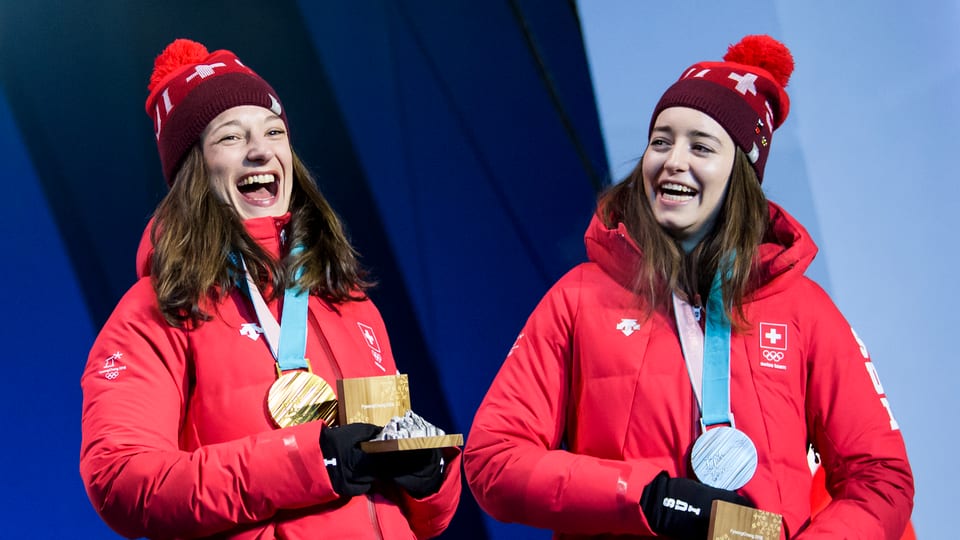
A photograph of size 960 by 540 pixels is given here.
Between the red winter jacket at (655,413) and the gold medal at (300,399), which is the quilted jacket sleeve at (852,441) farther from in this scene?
the gold medal at (300,399)

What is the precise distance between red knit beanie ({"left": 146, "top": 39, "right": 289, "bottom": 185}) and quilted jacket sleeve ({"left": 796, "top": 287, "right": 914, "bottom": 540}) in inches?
52.2

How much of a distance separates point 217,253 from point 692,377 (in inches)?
40.3

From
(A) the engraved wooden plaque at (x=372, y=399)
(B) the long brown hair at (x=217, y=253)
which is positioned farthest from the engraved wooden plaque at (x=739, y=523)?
(B) the long brown hair at (x=217, y=253)

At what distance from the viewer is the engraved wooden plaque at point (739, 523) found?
6.77 feet

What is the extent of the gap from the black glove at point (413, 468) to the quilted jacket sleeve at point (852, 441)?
73cm

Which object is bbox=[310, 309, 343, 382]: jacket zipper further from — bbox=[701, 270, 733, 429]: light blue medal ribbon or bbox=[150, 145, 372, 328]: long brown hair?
bbox=[701, 270, 733, 429]: light blue medal ribbon

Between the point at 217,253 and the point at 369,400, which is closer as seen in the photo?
the point at 369,400

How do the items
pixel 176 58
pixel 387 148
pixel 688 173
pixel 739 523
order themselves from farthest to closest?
pixel 387 148 → pixel 176 58 → pixel 688 173 → pixel 739 523

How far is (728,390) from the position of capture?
2.34 m

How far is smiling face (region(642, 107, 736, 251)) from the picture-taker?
2.54 meters

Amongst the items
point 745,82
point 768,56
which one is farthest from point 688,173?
point 768,56

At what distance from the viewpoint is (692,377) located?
237 centimetres

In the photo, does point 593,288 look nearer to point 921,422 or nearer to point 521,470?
point 521,470

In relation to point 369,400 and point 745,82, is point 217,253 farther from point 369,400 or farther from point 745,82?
point 745,82
